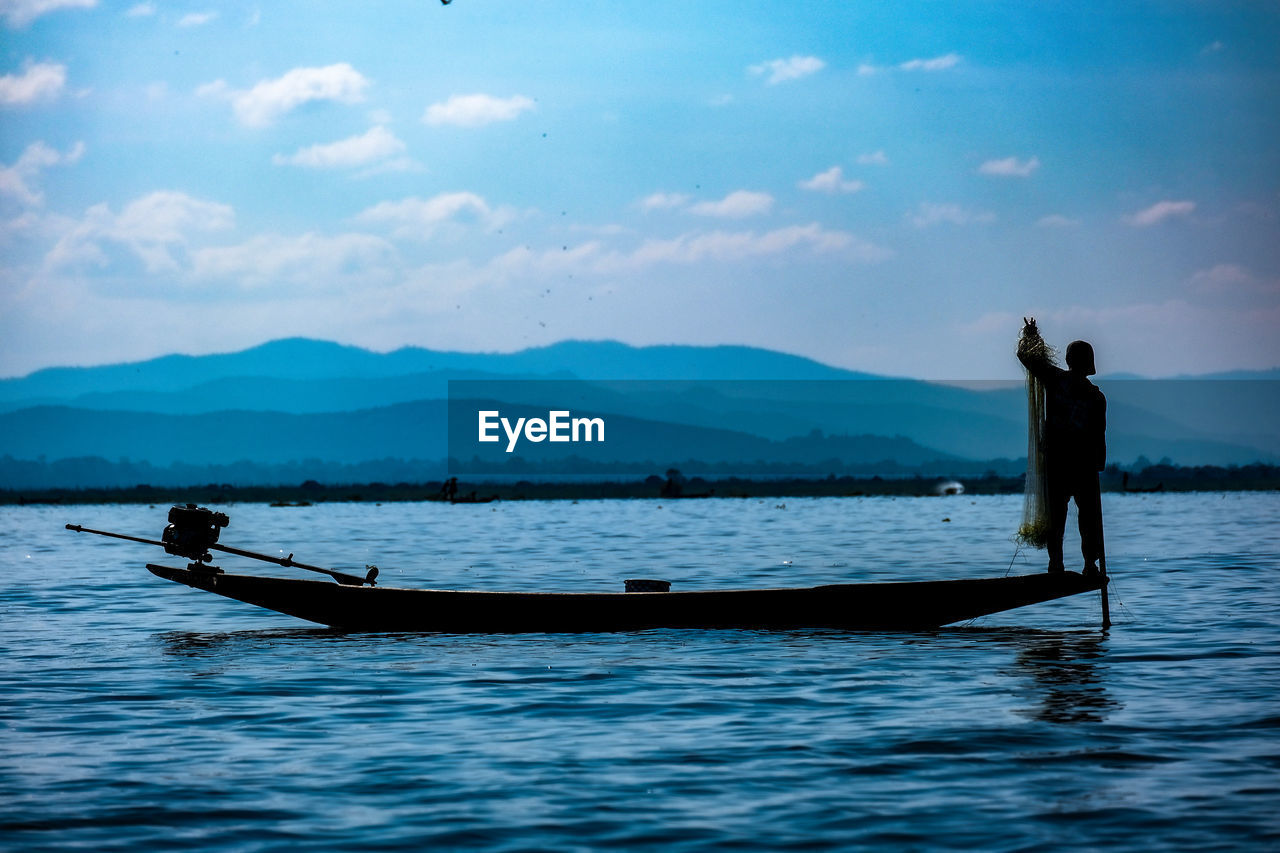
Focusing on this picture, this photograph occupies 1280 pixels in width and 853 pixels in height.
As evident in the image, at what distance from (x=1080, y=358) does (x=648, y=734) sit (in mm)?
8136

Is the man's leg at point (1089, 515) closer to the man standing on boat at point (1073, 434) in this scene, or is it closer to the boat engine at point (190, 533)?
the man standing on boat at point (1073, 434)

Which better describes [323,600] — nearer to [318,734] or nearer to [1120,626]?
[318,734]

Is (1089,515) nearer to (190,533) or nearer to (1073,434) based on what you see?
(1073,434)

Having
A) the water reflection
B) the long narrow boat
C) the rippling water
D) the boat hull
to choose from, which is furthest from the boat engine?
the water reflection

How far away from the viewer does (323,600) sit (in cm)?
1925

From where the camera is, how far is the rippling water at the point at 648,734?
31.2ft

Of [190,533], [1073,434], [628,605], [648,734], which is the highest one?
[1073,434]

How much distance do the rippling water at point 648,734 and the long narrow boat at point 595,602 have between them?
0.31m

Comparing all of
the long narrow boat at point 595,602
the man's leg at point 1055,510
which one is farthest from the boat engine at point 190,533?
the man's leg at point 1055,510

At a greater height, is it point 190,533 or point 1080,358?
point 1080,358

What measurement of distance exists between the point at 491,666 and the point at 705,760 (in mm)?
5996

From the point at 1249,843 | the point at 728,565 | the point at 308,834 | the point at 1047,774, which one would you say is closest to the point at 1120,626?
the point at 1047,774

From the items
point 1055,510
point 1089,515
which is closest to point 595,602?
point 1055,510

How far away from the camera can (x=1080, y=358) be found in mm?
17719
